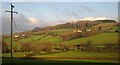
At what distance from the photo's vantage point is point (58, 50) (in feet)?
45.5

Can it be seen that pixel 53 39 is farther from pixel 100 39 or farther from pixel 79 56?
pixel 100 39

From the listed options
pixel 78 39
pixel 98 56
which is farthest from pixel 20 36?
pixel 98 56

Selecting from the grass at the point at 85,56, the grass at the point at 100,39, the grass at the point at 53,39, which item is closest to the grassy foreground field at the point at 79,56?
the grass at the point at 85,56

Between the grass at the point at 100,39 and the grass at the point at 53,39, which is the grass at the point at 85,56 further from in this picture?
the grass at the point at 53,39

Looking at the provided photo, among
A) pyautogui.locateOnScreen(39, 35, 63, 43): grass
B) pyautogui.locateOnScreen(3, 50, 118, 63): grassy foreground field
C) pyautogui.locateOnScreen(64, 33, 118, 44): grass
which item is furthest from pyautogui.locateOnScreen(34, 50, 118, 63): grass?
pyautogui.locateOnScreen(39, 35, 63, 43): grass

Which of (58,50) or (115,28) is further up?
(115,28)

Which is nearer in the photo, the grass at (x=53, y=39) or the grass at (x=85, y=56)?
the grass at (x=85, y=56)

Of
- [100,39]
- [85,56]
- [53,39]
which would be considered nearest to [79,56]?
[85,56]

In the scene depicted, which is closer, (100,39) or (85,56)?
(85,56)

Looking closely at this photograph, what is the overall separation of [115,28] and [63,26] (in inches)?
96.4

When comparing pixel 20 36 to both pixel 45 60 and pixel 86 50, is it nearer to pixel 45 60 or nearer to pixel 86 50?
pixel 45 60

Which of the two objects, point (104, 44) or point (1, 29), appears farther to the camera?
point (104, 44)

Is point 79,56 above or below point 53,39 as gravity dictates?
below

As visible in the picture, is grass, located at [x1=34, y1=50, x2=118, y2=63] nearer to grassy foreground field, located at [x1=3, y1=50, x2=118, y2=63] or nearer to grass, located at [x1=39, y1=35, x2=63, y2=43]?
grassy foreground field, located at [x1=3, y1=50, x2=118, y2=63]
